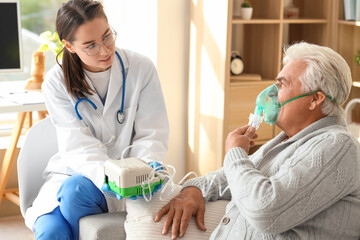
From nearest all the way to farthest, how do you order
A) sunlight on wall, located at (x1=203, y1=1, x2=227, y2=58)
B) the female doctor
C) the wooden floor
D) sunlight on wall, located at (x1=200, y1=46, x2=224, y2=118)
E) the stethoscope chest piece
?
1. the female doctor
2. the stethoscope chest piece
3. the wooden floor
4. sunlight on wall, located at (x1=203, y1=1, x2=227, y2=58)
5. sunlight on wall, located at (x1=200, y1=46, x2=224, y2=118)

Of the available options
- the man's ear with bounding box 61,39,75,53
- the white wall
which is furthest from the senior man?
the white wall

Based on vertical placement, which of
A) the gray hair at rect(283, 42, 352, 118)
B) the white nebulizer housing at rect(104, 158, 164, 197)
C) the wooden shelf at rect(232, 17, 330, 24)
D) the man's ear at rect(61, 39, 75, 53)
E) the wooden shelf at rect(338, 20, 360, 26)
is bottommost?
the white nebulizer housing at rect(104, 158, 164, 197)

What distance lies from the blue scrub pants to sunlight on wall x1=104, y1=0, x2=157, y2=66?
5.33ft

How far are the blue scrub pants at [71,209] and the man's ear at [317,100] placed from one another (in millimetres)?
810

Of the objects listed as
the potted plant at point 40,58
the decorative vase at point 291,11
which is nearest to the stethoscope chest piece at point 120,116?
the potted plant at point 40,58

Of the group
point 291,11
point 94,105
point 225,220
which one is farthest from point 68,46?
point 291,11

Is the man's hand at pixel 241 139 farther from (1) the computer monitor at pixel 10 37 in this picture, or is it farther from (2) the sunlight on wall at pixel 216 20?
(1) the computer monitor at pixel 10 37

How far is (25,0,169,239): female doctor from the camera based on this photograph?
6.79ft

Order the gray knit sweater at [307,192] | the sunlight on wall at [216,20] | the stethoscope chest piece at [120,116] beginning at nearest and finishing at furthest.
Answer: the gray knit sweater at [307,192] < the stethoscope chest piece at [120,116] < the sunlight on wall at [216,20]

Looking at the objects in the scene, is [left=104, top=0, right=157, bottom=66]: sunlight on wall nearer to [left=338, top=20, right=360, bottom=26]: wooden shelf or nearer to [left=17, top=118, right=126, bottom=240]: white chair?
[left=338, top=20, right=360, bottom=26]: wooden shelf

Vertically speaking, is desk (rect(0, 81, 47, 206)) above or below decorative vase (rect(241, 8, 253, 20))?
below

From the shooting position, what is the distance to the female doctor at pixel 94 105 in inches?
81.5

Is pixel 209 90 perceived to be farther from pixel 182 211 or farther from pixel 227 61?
pixel 182 211

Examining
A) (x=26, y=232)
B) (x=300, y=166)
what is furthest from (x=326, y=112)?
(x=26, y=232)
